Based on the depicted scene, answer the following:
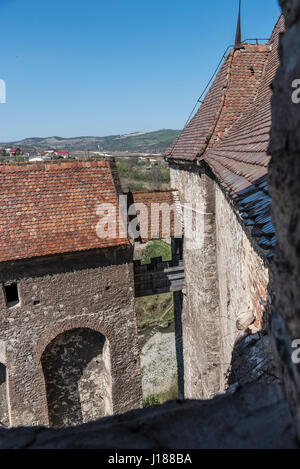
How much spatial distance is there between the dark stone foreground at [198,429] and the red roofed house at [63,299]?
7741 mm

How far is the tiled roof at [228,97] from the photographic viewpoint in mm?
9094

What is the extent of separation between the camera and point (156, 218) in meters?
11.2

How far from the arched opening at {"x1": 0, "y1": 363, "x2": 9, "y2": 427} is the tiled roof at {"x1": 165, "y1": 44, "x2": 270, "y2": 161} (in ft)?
25.6

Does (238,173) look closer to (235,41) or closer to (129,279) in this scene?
(129,279)

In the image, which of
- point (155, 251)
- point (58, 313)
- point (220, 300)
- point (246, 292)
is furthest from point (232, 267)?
point (155, 251)

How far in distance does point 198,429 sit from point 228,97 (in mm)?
Result: 9549

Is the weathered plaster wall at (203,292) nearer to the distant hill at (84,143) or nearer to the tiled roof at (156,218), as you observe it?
the tiled roof at (156,218)

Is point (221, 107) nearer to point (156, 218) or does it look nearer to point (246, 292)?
point (156, 218)

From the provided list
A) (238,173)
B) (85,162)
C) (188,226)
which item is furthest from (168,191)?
(238,173)

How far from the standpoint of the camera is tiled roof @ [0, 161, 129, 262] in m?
8.93

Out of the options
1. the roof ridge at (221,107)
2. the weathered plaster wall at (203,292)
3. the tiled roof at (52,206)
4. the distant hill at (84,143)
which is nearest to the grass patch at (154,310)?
the weathered plaster wall at (203,292)

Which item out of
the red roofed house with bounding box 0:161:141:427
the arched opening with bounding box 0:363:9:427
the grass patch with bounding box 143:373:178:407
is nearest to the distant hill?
the grass patch with bounding box 143:373:178:407

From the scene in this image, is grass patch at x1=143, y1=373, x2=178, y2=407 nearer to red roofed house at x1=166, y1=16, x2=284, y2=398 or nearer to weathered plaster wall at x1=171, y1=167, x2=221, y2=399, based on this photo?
red roofed house at x1=166, y1=16, x2=284, y2=398

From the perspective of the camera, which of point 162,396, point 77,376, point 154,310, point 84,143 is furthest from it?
point 84,143
